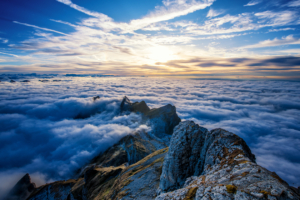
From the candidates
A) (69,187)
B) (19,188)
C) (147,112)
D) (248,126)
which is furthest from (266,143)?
(19,188)

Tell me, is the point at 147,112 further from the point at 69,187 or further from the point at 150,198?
the point at 150,198

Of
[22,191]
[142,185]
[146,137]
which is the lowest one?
[22,191]

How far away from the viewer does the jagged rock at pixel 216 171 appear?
6.79 metres

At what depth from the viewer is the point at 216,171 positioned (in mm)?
10875

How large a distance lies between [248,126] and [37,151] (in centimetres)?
27051

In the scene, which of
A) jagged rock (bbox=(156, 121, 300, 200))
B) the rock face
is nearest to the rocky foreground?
jagged rock (bbox=(156, 121, 300, 200))

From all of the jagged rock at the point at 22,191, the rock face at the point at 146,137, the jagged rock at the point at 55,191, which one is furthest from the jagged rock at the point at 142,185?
the jagged rock at the point at 22,191

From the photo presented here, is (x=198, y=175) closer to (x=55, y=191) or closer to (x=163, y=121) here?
(x=55, y=191)

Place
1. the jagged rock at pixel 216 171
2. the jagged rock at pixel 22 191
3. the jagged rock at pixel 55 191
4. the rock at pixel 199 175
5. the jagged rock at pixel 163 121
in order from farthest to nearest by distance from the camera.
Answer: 1. the jagged rock at pixel 163 121
2. the jagged rock at pixel 22 191
3. the jagged rock at pixel 55 191
4. the rock at pixel 199 175
5. the jagged rock at pixel 216 171

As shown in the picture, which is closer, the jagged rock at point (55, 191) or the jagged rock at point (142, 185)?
the jagged rock at point (142, 185)

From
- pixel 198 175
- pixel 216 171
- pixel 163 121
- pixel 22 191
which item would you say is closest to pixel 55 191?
pixel 22 191

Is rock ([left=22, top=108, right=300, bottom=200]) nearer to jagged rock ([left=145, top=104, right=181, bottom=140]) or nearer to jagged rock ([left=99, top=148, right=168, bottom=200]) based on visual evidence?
jagged rock ([left=99, top=148, right=168, bottom=200])

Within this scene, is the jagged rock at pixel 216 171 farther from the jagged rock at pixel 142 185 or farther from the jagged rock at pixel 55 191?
the jagged rock at pixel 55 191

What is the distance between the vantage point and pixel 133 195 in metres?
20.1
